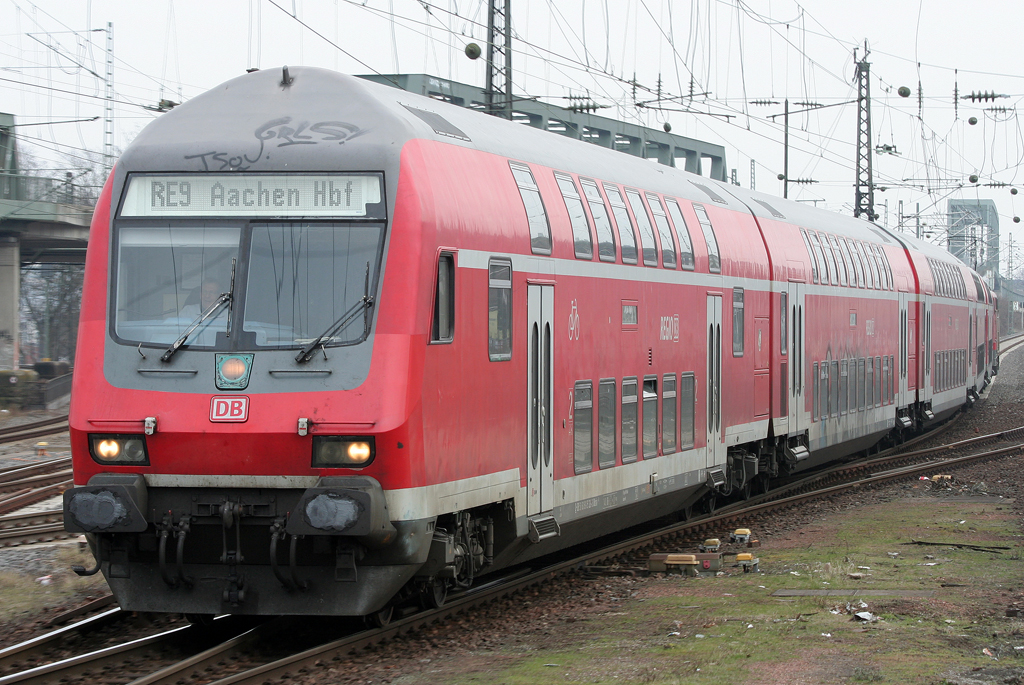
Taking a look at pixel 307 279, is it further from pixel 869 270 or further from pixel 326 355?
pixel 869 270

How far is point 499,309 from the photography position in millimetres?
9578

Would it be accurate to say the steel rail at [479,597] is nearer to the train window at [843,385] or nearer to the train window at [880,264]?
the train window at [843,385]

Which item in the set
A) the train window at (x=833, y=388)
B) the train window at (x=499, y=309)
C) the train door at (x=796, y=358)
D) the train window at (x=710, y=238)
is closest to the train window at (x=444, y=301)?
the train window at (x=499, y=309)

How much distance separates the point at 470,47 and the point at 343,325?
9.50m

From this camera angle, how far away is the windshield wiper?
8.08 m

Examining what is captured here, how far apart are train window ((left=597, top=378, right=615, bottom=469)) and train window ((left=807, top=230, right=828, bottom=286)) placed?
8.82m

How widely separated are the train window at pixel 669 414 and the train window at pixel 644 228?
1303mm

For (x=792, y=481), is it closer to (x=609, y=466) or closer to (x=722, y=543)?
(x=722, y=543)

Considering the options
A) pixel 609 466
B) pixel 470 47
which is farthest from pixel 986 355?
pixel 609 466

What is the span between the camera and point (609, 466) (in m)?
11.6

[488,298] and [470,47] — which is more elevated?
[470,47]

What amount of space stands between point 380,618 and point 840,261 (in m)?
14.1

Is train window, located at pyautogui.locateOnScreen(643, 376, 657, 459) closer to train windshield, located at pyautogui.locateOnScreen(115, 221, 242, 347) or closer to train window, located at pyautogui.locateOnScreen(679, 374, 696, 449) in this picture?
train window, located at pyautogui.locateOnScreen(679, 374, 696, 449)

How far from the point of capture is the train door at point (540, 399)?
10.1 meters
